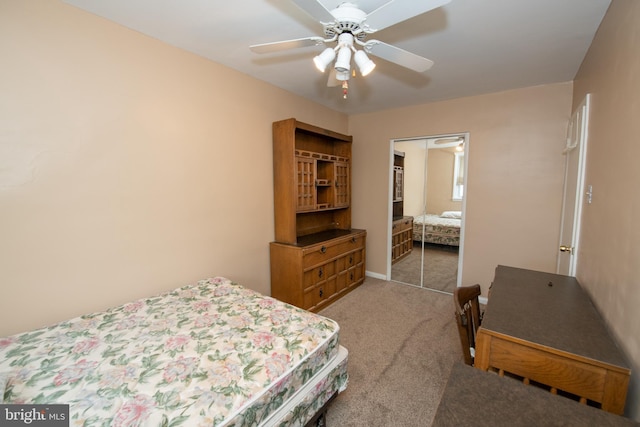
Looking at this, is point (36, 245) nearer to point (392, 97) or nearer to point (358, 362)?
point (358, 362)

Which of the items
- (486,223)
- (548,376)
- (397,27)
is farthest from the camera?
(486,223)

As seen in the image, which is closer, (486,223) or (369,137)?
(486,223)

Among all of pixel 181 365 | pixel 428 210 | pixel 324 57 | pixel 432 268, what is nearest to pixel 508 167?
pixel 428 210

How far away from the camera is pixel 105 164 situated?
1.83 m

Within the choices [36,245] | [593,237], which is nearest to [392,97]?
[593,237]

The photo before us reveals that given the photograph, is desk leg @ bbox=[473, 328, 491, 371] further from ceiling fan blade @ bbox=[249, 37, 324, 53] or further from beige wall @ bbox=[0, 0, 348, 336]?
beige wall @ bbox=[0, 0, 348, 336]

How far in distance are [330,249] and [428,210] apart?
1.54 meters

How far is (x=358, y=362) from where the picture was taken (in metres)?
2.23

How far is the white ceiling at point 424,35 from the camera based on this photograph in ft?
5.39

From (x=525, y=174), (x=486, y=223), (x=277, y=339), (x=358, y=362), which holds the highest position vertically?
(x=525, y=174)

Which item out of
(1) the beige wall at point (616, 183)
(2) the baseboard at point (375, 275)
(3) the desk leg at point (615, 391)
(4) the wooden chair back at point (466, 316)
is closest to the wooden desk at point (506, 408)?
(3) the desk leg at point (615, 391)

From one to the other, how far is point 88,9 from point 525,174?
411cm

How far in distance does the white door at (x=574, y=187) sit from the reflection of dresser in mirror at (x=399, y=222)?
1.71 meters

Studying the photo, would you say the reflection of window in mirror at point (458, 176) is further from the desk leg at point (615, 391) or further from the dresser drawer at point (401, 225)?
the desk leg at point (615, 391)
